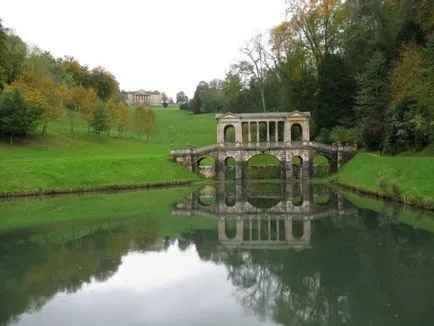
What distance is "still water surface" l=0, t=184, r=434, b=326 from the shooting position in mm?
14188

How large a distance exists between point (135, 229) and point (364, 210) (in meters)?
14.2

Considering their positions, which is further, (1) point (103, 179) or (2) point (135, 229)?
(1) point (103, 179)

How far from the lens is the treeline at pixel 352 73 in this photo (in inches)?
1726

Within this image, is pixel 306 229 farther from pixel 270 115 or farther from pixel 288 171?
pixel 270 115

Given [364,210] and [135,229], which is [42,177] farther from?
[364,210]

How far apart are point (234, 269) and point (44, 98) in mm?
52146

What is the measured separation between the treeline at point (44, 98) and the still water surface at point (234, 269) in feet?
98.0

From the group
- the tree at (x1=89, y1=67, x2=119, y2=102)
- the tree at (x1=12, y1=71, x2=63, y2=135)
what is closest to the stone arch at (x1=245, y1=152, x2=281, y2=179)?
the tree at (x1=12, y1=71, x2=63, y2=135)

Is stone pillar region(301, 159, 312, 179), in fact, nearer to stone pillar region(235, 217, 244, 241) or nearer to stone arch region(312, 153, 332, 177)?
stone arch region(312, 153, 332, 177)

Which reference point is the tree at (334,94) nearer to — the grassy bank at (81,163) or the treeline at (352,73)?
the treeline at (352,73)

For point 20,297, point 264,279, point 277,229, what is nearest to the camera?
point 20,297

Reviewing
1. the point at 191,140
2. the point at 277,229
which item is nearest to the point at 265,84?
the point at 191,140

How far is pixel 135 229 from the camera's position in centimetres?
2786

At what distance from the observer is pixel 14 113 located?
196 ft
